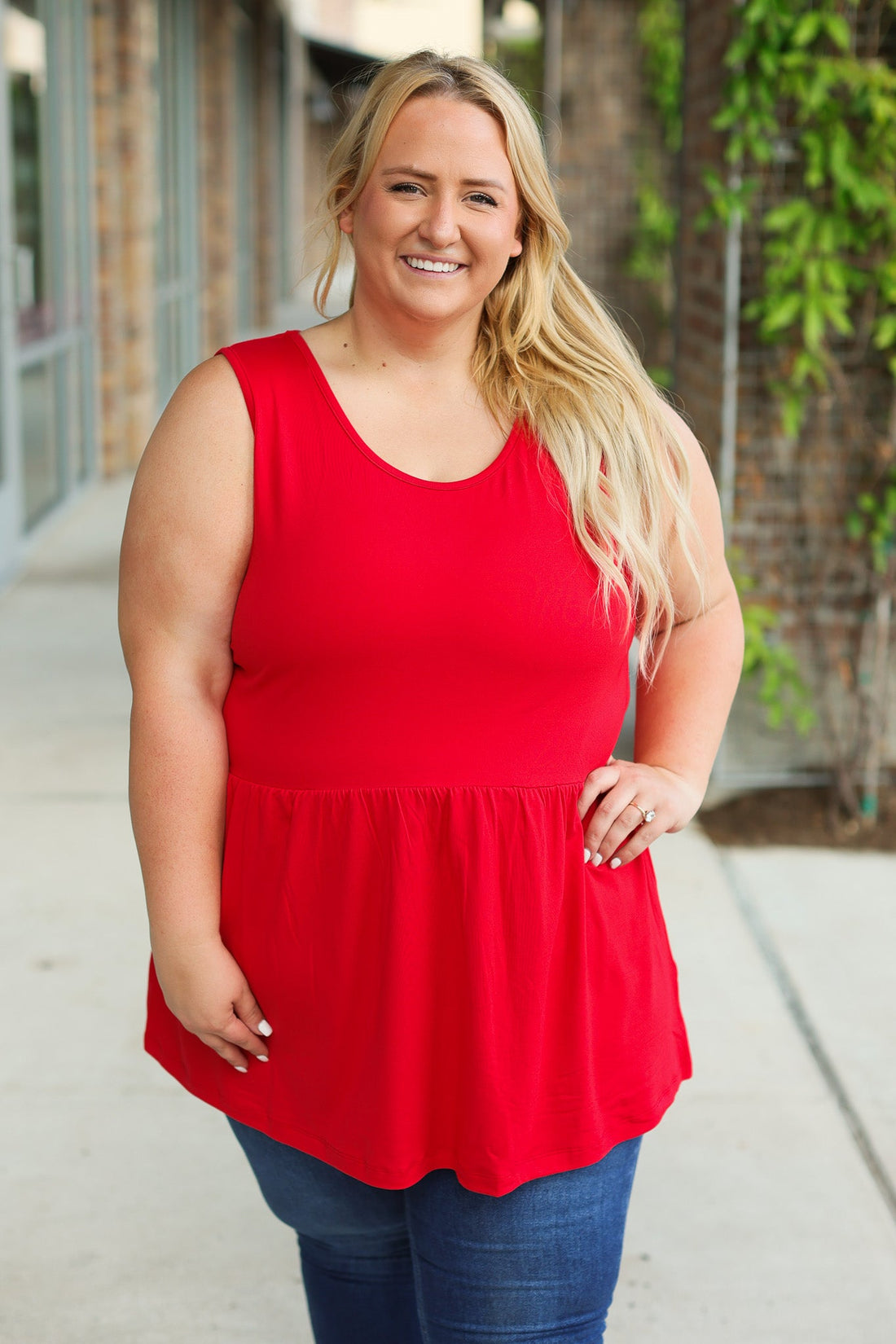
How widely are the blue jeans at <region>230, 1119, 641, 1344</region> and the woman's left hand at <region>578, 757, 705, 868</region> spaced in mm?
307

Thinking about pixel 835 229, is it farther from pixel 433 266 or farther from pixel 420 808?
pixel 420 808

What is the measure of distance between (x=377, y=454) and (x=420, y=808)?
0.34 m

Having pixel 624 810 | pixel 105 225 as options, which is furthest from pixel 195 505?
pixel 105 225

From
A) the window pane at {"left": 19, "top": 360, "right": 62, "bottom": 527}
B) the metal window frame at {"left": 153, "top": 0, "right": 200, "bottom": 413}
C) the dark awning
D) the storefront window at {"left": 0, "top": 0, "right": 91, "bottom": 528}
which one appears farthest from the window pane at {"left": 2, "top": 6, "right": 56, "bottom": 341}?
the dark awning

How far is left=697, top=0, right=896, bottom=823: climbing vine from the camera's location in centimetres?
370

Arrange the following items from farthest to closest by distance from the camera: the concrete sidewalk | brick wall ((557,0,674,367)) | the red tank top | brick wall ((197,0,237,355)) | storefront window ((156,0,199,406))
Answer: brick wall ((197,0,237,355)) → brick wall ((557,0,674,367)) → storefront window ((156,0,199,406)) → the concrete sidewalk → the red tank top

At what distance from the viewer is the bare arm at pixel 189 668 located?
53.3 inches

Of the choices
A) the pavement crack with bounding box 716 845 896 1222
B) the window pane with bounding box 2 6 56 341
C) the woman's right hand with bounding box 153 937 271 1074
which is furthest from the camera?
the window pane with bounding box 2 6 56 341

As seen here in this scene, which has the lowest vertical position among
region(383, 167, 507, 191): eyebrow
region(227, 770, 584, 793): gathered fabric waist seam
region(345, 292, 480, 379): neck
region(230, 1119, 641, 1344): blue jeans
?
region(230, 1119, 641, 1344): blue jeans

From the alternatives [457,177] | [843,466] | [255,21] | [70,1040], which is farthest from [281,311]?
[457,177]

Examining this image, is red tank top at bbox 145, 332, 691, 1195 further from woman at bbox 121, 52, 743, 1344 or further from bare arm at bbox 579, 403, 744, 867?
bare arm at bbox 579, 403, 744, 867

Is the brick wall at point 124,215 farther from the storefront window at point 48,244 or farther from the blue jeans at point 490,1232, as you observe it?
the blue jeans at point 490,1232

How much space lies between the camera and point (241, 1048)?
4.86 feet

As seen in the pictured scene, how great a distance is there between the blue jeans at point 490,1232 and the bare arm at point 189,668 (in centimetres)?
18
